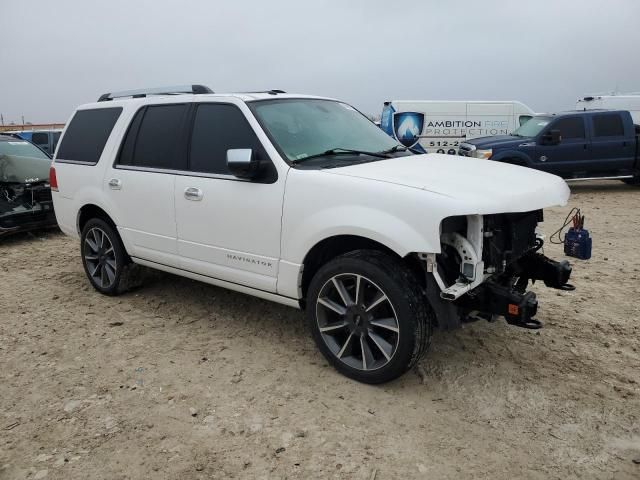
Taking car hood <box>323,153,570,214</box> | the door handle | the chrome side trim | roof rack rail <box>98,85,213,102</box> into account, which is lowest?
the chrome side trim

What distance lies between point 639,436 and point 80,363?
3623 millimetres

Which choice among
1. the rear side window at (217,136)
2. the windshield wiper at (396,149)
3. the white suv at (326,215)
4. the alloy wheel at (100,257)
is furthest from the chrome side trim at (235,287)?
the windshield wiper at (396,149)

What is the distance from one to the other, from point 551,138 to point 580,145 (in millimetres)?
895

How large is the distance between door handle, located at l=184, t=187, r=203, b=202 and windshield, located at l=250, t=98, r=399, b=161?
2.43 ft

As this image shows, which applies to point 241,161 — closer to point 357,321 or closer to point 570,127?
point 357,321

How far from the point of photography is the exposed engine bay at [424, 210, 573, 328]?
3.06 m

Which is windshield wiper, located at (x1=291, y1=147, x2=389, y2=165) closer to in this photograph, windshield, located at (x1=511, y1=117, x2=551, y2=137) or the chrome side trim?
the chrome side trim

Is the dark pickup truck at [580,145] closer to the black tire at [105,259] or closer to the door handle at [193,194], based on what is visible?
the black tire at [105,259]

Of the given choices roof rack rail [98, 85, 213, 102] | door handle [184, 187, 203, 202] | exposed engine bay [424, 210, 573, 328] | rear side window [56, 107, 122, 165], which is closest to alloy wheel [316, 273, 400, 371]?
exposed engine bay [424, 210, 573, 328]

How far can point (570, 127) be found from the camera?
12000mm

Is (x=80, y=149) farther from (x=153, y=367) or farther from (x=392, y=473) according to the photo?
(x=392, y=473)

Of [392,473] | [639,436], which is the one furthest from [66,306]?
[639,436]

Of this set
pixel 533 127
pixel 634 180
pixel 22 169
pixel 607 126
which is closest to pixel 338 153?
pixel 22 169

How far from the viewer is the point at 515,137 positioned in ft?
39.5
